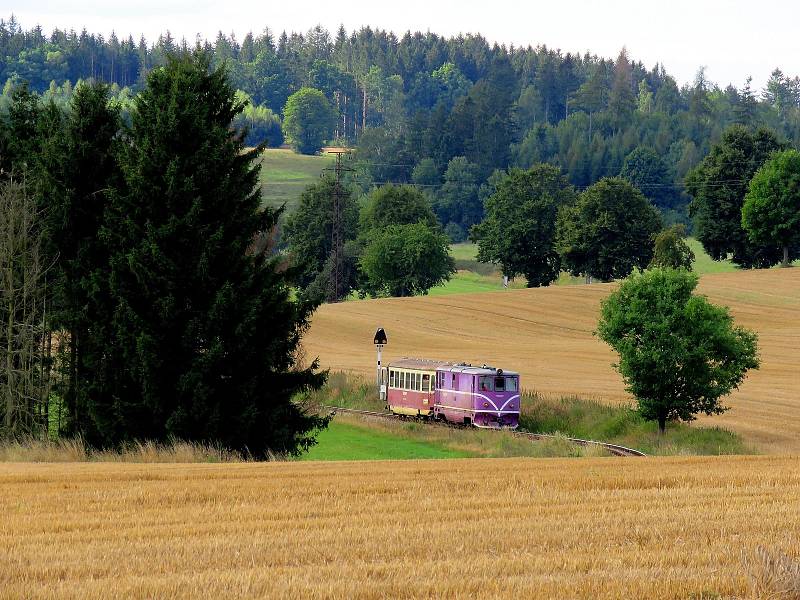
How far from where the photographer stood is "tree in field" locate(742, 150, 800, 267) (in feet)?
365

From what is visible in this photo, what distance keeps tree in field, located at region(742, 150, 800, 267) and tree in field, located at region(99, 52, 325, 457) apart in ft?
273

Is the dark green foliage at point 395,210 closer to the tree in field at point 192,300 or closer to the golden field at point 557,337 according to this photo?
the golden field at point 557,337

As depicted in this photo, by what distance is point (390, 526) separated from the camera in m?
14.9

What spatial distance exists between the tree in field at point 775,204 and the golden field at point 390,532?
3636 inches

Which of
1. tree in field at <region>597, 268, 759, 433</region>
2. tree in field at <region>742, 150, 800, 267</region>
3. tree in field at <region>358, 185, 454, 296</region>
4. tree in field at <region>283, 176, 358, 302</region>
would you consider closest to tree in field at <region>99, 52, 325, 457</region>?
tree in field at <region>597, 268, 759, 433</region>

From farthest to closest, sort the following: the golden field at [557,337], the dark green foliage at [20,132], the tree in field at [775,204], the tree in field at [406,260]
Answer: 1. the tree in field at [406,260]
2. the tree in field at [775,204]
3. the golden field at [557,337]
4. the dark green foliage at [20,132]

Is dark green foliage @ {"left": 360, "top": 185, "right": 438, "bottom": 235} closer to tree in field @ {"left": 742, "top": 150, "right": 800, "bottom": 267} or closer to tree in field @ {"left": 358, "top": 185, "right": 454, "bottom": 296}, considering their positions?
tree in field @ {"left": 358, "top": 185, "right": 454, "bottom": 296}

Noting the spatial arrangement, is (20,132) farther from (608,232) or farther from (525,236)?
(525,236)

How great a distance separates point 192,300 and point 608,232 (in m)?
87.1

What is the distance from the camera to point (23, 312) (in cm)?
3797

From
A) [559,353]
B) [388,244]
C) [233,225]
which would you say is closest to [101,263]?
[233,225]

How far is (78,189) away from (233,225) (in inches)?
236

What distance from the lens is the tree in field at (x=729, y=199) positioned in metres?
119

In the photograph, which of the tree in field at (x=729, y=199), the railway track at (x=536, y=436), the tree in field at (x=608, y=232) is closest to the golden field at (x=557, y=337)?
the railway track at (x=536, y=436)
